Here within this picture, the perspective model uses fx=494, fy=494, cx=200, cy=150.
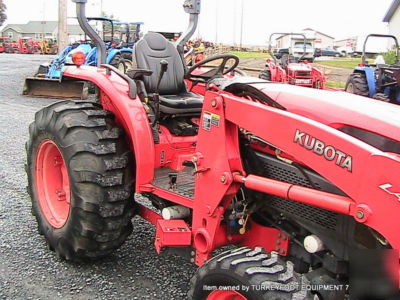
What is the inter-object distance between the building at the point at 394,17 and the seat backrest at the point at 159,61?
35.3m

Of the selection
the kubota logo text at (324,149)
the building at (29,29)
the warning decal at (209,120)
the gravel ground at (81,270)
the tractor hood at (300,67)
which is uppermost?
the building at (29,29)

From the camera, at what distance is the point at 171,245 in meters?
2.90

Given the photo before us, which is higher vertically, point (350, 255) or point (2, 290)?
point (350, 255)

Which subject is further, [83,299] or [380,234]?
[83,299]

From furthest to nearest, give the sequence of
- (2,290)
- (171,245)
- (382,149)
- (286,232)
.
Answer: (2,290)
(171,245)
(286,232)
(382,149)

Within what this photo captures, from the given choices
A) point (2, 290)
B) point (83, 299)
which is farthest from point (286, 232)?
point (2, 290)

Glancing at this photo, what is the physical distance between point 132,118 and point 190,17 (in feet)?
4.87

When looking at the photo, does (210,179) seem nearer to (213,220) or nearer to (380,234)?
(213,220)

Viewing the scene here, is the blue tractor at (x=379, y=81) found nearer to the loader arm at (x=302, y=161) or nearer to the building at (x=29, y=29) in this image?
the loader arm at (x=302, y=161)

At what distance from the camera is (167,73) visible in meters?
4.04

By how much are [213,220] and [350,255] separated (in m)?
0.78

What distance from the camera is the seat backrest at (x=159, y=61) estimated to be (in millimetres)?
3939

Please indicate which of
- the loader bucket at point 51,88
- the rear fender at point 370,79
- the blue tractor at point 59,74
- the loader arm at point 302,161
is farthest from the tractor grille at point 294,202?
the loader bucket at point 51,88

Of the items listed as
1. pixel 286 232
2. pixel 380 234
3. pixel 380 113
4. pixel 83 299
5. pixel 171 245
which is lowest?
pixel 83 299
